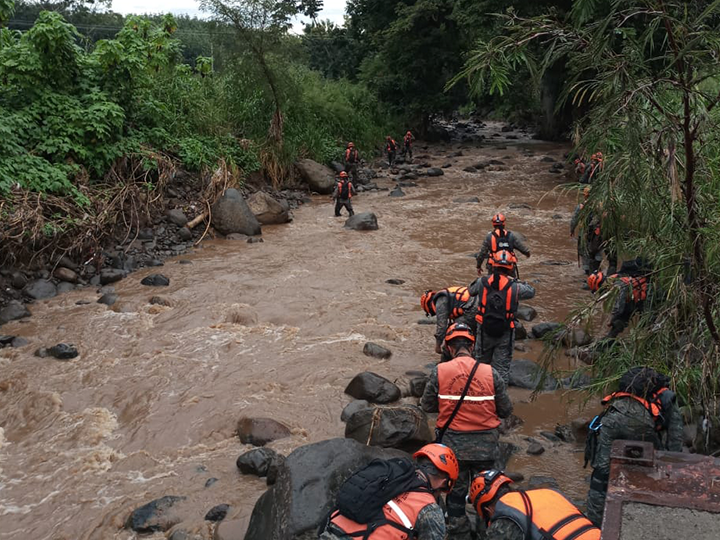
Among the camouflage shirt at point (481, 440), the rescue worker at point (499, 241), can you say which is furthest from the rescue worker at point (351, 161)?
the camouflage shirt at point (481, 440)

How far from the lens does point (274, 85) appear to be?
865 inches

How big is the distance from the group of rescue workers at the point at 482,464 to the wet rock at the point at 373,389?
1.21 m

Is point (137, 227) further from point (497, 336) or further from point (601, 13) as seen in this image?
point (601, 13)

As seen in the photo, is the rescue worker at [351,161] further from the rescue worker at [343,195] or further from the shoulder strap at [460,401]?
the shoulder strap at [460,401]

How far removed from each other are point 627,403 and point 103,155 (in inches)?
544

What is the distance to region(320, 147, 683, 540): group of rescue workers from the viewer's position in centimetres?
361

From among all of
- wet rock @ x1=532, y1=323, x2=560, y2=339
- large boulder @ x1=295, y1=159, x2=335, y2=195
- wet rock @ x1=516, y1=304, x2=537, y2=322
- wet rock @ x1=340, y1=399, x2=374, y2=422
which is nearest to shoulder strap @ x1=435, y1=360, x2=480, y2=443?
wet rock @ x1=340, y1=399, x2=374, y2=422

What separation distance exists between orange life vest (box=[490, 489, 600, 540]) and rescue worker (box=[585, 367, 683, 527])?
1.27m

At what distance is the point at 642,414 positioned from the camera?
186 inches

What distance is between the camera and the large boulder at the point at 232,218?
16.8 metres

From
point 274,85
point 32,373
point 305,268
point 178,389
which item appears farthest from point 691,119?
point 274,85

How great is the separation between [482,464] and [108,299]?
8877mm

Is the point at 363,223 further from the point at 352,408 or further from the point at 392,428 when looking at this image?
the point at 392,428

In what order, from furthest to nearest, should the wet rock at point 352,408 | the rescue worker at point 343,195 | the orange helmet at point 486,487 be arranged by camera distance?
the rescue worker at point 343,195 → the wet rock at point 352,408 → the orange helmet at point 486,487
